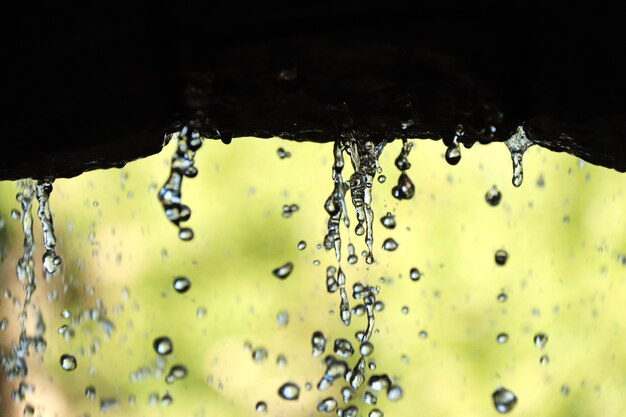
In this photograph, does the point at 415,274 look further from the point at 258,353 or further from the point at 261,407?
the point at 261,407

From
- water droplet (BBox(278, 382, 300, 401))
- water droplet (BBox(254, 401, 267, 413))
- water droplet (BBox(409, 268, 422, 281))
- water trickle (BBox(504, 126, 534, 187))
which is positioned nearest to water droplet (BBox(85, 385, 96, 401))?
water droplet (BBox(254, 401, 267, 413))

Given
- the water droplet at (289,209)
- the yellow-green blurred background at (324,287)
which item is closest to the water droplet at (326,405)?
the yellow-green blurred background at (324,287)

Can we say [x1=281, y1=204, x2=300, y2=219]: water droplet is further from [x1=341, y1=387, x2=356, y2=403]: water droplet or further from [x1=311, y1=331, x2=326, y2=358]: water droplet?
[x1=341, y1=387, x2=356, y2=403]: water droplet

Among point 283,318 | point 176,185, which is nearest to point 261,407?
point 283,318

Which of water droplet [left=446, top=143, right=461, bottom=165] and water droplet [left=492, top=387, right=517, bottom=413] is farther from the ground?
water droplet [left=446, top=143, right=461, bottom=165]

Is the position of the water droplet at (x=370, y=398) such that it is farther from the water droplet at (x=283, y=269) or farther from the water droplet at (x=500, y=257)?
the water droplet at (x=500, y=257)

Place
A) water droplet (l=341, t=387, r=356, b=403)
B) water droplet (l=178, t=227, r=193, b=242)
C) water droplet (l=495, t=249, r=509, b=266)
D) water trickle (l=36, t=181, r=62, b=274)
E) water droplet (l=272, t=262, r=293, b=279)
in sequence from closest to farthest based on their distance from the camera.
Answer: water trickle (l=36, t=181, r=62, b=274) → water droplet (l=178, t=227, r=193, b=242) → water droplet (l=495, t=249, r=509, b=266) → water droplet (l=272, t=262, r=293, b=279) → water droplet (l=341, t=387, r=356, b=403)
